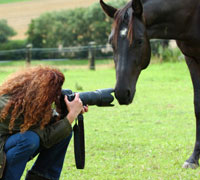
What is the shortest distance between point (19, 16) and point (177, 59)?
18.3m

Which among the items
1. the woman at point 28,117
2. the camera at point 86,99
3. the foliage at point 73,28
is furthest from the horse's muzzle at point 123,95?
the foliage at point 73,28

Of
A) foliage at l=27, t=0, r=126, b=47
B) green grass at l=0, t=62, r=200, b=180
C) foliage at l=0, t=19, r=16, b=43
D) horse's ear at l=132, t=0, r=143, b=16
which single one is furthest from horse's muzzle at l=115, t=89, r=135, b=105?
foliage at l=0, t=19, r=16, b=43

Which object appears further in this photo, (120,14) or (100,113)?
(100,113)

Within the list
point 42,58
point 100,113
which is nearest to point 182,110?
point 100,113

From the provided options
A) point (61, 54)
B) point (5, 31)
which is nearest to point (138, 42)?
point (61, 54)

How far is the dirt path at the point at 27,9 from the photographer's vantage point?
28.9 meters

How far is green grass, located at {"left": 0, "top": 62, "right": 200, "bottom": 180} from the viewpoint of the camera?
3.74 meters

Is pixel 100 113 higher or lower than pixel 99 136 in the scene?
lower

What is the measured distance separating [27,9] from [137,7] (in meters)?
29.0

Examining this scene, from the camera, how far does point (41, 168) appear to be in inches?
118

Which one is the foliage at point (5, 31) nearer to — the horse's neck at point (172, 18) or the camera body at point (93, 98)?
the horse's neck at point (172, 18)

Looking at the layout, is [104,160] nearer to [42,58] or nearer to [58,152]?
[58,152]

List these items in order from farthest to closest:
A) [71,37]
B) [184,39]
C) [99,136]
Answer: [71,37] → [99,136] → [184,39]

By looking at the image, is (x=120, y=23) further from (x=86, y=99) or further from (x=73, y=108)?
(x=73, y=108)
